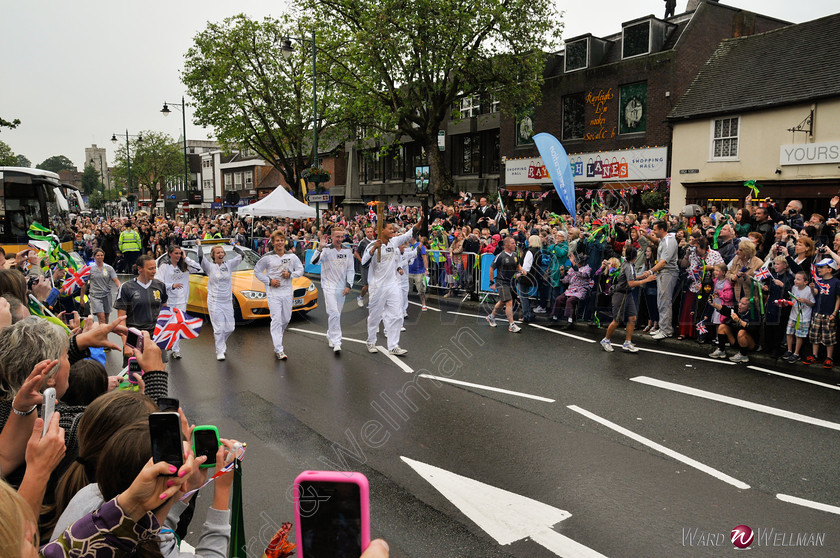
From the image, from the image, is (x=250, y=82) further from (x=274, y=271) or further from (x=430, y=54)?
(x=274, y=271)

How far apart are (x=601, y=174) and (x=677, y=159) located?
11.5 ft

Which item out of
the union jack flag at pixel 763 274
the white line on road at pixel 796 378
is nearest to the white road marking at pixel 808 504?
the white line on road at pixel 796 378

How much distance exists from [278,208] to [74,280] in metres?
13.1

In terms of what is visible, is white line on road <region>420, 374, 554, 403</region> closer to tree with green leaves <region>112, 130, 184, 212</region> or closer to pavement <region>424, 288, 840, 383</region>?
pavement <region>424, 288, 840, 383</region>

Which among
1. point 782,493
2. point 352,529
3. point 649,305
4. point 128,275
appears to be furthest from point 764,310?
point 128,275

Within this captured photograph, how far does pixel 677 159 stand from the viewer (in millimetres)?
23266

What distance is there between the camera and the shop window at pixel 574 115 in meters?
27.3

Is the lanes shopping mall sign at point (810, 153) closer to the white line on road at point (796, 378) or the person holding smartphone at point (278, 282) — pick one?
the white line on road at point (796, 378)

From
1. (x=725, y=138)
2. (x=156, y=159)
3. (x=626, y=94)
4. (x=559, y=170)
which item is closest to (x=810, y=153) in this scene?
(x=725, y=138)

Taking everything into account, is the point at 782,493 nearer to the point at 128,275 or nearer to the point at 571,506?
the point at 571,506

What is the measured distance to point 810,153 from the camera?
19156mm

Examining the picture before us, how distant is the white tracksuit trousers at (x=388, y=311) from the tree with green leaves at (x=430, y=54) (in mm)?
14262

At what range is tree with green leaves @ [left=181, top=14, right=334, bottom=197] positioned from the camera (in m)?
30.2

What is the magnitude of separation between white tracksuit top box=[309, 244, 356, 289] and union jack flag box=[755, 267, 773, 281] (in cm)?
628
